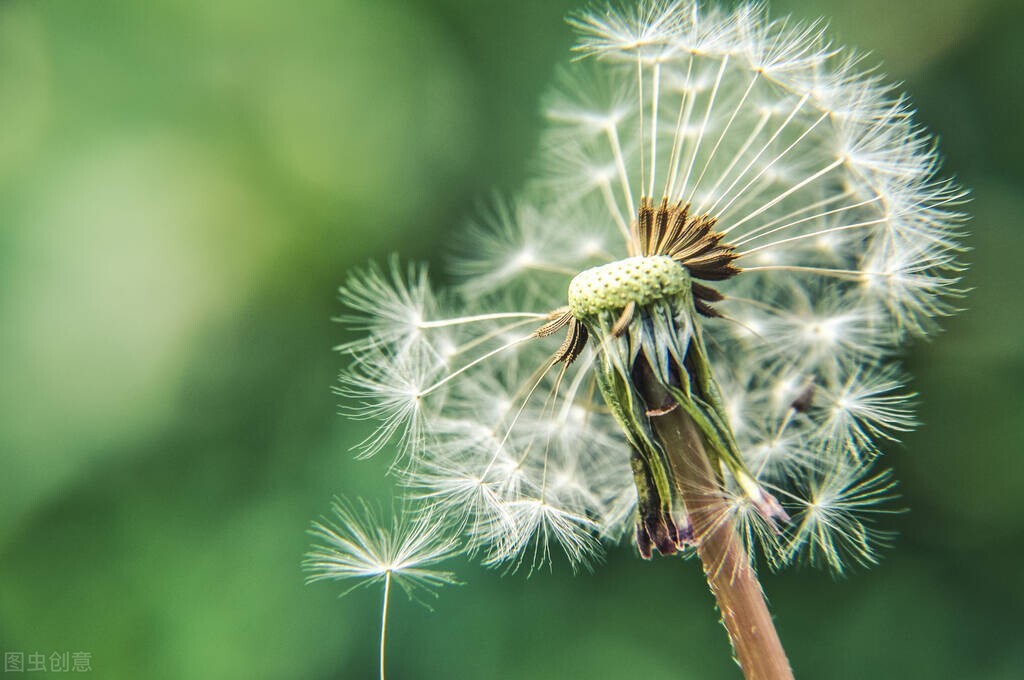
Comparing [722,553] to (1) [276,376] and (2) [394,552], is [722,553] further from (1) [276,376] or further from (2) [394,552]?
(1) [276,376]

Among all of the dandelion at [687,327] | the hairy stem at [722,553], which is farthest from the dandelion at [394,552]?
the hairy stem at [722,553]

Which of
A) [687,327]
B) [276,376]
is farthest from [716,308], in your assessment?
[276,376]

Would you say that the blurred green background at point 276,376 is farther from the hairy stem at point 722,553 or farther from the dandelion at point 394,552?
the hairy stem at point 722,553

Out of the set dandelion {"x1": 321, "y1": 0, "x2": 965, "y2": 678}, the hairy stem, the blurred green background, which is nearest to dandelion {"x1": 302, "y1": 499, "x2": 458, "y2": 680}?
dandelion {"x1": 321, "y1": 0, "x2": 965, "y2": 678}

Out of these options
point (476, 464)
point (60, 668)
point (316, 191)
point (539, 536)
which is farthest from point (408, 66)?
point (60, 668)

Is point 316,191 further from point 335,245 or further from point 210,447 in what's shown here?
point 210,447
